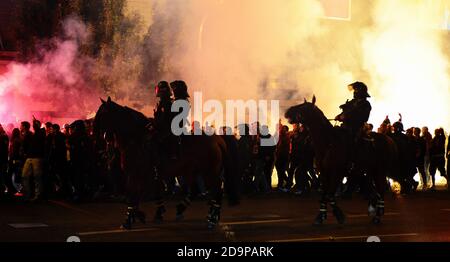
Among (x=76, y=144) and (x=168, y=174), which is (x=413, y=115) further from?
(x=168, y=174)

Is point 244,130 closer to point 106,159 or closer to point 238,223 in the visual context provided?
point 106,159

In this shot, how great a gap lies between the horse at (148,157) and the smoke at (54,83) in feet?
44.9

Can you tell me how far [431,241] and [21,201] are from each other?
8.41 metres

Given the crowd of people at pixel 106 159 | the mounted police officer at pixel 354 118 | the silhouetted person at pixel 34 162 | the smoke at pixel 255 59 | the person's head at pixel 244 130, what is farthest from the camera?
the smoke at pixel 255 59

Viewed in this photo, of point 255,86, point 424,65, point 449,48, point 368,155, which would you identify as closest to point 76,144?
point 368,155

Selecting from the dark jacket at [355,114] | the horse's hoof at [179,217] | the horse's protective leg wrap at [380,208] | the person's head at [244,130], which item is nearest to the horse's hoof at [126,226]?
the horse's hoof at [179,217]

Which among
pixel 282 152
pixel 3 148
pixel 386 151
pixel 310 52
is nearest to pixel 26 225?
pixel 3 148

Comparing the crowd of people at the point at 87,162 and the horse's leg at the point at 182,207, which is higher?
A: the crowd of people at the point at 87,162

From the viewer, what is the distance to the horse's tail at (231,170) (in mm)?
11164

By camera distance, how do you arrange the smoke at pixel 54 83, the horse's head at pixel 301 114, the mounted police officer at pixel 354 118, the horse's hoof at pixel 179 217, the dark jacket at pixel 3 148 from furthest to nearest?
the smoke at pixel 54 83 → the dark jacket at pixel 3 148 → the horse's hoof at pixel 179 217 → the mounted police officer at pixel 354 118 → the horse's head at pixel 301 114

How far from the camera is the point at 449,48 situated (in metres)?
27.6

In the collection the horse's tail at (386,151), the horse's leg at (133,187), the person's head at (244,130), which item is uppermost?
the person's head at (244,130)

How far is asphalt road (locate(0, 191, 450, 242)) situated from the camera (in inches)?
383

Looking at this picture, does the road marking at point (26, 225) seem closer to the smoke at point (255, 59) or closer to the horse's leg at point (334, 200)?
the horse's leg at point (334, 200)
